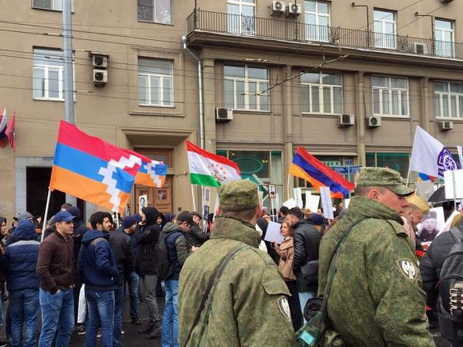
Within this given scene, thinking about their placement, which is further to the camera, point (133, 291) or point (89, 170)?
point (89, 170)

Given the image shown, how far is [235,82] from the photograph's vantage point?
20.8 m

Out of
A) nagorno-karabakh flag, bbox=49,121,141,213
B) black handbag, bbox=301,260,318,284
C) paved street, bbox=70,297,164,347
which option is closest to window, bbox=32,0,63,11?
nagorno-karabakh flag, bbox=49,121,141,213

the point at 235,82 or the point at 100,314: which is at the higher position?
the point at 235,82

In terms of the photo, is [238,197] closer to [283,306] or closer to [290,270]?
[283,306]

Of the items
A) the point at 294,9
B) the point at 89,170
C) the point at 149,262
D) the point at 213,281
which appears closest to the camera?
the point at 213,281

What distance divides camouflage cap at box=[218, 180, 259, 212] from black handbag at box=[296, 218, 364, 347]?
21.0 inches

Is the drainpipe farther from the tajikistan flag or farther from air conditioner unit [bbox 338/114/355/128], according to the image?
the tajikistan flag

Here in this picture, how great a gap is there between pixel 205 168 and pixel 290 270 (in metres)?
4.68

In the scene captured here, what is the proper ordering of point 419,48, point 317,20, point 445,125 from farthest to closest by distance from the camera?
point 445,125 → point 419,48 → point 317,20

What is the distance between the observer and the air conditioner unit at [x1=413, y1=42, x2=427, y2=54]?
23.5 metres

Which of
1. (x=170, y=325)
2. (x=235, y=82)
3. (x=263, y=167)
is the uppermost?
(x=235, y=82)

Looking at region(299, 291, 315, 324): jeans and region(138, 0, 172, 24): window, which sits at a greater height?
region(138, 0, 172, 24): window

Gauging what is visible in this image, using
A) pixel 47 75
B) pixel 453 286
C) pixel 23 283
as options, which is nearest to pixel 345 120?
pixel 47 75

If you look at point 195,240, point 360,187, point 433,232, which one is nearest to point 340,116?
point 433,232
